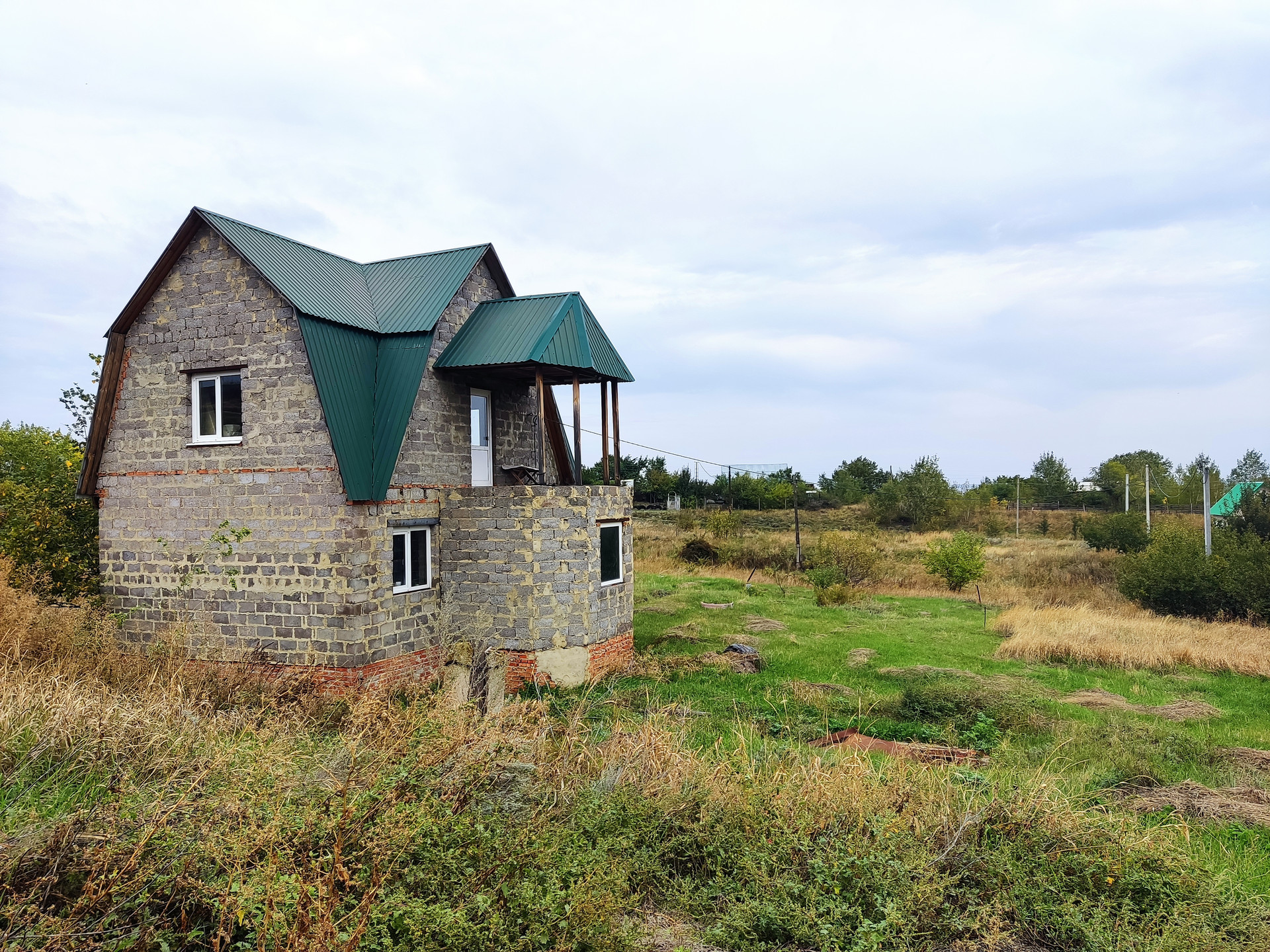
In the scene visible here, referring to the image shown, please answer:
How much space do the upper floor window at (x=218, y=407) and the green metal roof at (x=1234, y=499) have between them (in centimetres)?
3240

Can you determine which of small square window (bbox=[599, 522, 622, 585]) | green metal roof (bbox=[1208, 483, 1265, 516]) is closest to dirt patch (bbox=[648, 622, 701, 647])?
small square window (bbox=[599, 522, 622, 585])

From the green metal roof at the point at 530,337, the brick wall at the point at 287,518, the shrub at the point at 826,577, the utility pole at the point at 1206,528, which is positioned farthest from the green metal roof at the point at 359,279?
the utility pole at the point at 1206,528

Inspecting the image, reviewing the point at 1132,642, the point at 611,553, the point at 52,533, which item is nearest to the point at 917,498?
the point at 1132,642

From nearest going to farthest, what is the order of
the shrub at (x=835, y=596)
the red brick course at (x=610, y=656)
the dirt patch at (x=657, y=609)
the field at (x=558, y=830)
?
the field at (x=558, y=830)
the red brick course at (x=610, y=656)
the dirt patch at (x=657, y=609)
the shrub at (x=835, y=596)

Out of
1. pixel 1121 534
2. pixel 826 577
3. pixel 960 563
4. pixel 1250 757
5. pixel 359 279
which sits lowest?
pixel 1250 757

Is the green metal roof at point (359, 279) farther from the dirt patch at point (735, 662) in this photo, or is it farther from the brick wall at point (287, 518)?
the dirt patch at point (735, 662)

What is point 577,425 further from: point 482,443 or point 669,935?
point 669,935

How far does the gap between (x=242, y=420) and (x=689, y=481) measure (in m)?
44.4

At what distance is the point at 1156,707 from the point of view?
12383 millimetres

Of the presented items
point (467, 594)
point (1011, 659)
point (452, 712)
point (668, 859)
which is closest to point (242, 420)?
point (467, 594)

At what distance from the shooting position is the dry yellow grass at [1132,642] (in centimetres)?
1578

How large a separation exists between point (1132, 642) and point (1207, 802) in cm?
1072

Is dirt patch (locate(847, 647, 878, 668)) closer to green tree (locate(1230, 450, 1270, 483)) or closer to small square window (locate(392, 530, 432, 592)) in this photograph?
small square window (locate(392, 530, 432, 592))

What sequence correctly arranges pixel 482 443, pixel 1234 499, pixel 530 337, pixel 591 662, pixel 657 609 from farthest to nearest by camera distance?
1. pixel 1234 499
2. pixel 657 609
3. pixel 482 443
4. pixel 591 662
5. pixel 530 337
